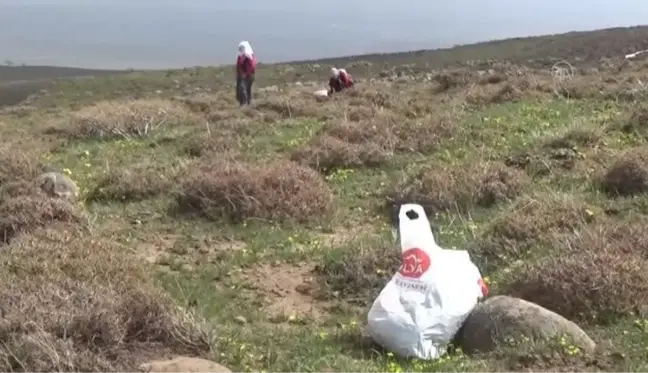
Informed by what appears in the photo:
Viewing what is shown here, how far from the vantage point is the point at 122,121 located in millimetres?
17250

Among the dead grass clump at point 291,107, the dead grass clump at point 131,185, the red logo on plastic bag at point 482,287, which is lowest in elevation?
the dead grass clump at point 131,185

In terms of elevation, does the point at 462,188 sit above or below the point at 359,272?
above

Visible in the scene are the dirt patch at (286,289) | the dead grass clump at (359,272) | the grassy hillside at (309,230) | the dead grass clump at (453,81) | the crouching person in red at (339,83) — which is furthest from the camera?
the dead grass clump at (453,81)

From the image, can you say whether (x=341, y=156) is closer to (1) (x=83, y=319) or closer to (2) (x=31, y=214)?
(2) (x=31, y=214)

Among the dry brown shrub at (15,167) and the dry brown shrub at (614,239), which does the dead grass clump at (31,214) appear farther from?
the dry brown shrub at (614,239)

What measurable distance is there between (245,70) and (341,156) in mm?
8704

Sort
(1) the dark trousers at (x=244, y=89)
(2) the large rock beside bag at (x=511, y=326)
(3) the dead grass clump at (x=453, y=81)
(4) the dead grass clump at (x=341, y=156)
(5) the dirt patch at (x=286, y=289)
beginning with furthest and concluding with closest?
1. (3) the dead grass clump at (x=453, y=81)
2. (1) the dark trousers at (x=244, y=89)
3. (4) the dead grass clump at (x=341, y=156)
4. (5) the dirt patch at (x=286, y=289)
5. (2) the large rock beside bag at (x=511, y=326)

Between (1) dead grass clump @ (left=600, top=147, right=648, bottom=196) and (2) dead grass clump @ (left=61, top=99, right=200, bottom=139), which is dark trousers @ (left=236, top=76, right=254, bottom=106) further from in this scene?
(1) dead grass clump @ (left=600, top=147, right=648, bottom=196)

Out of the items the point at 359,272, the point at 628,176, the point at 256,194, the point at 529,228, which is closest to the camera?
the point at 359,272

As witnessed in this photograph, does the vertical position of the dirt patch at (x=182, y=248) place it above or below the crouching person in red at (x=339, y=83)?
below

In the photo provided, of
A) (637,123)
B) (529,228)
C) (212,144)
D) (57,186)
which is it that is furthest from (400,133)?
(529,228)

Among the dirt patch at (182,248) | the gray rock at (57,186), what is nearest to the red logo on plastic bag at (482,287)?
the dirt patch at (182,248)

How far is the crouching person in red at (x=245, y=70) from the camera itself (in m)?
19.5

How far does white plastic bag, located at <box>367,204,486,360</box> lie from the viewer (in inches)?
198
